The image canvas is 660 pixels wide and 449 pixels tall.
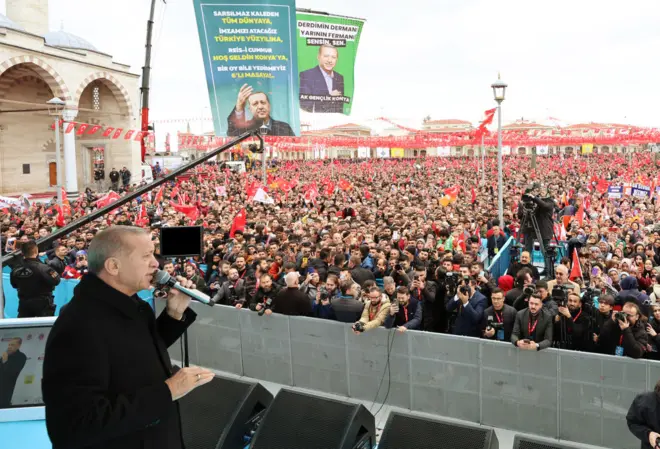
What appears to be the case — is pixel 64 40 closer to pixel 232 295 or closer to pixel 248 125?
pixel 248 125

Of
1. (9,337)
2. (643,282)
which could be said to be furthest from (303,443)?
(643,282)

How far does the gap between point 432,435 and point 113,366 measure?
3.04 m

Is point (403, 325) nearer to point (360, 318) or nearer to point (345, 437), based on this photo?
point (360, 318)

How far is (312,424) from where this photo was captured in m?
4.82

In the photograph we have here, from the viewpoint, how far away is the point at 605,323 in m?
6.00

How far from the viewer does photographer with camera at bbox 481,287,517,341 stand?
6.49 meters

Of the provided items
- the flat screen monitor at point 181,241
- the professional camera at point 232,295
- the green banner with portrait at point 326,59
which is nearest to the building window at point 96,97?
the green banner with portrait at point 326,59

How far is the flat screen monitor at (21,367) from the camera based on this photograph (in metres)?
4.21

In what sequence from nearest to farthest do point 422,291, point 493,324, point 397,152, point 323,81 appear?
1. point 493,324
2. point 422,291
3. point 323,81
4. point 397,152

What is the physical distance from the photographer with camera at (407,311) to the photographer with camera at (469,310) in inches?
18.5

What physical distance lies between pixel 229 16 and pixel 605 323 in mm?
14954

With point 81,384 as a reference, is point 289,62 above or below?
above

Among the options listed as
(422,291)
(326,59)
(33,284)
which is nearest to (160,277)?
(422,291)

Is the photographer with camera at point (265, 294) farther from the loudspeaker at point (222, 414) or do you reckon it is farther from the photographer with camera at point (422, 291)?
the loudspeaker at point (222, 414)
